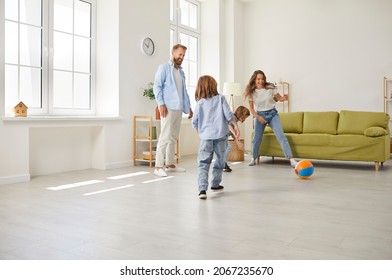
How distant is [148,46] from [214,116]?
305cm

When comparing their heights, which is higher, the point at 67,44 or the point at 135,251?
the point at 67,44

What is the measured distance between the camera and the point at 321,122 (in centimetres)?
582

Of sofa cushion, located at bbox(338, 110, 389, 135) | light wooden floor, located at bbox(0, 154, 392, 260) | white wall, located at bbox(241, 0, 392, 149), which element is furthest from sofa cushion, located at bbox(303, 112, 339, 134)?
white wall, located at bbox(241, 0, 392, 149)

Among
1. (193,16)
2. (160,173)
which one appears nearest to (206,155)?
(160,173)

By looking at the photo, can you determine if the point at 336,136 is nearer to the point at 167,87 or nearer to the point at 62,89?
the point at 167,87

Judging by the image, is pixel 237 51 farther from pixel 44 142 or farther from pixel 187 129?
pixel 44 142

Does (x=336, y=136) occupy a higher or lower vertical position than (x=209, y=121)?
lower

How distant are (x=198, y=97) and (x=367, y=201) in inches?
62.5

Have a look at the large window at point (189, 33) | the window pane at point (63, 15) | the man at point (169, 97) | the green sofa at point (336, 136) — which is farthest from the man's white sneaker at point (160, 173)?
the large window at point (189, 33)

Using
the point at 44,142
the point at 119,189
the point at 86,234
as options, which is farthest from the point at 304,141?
the point at 86,234

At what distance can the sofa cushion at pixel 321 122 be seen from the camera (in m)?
5.73

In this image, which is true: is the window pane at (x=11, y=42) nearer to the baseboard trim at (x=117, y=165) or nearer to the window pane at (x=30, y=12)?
the window pane at (x=30, y=12)

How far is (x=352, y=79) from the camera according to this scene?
738 cm

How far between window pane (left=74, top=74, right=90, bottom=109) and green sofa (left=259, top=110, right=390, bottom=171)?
8.26ft
